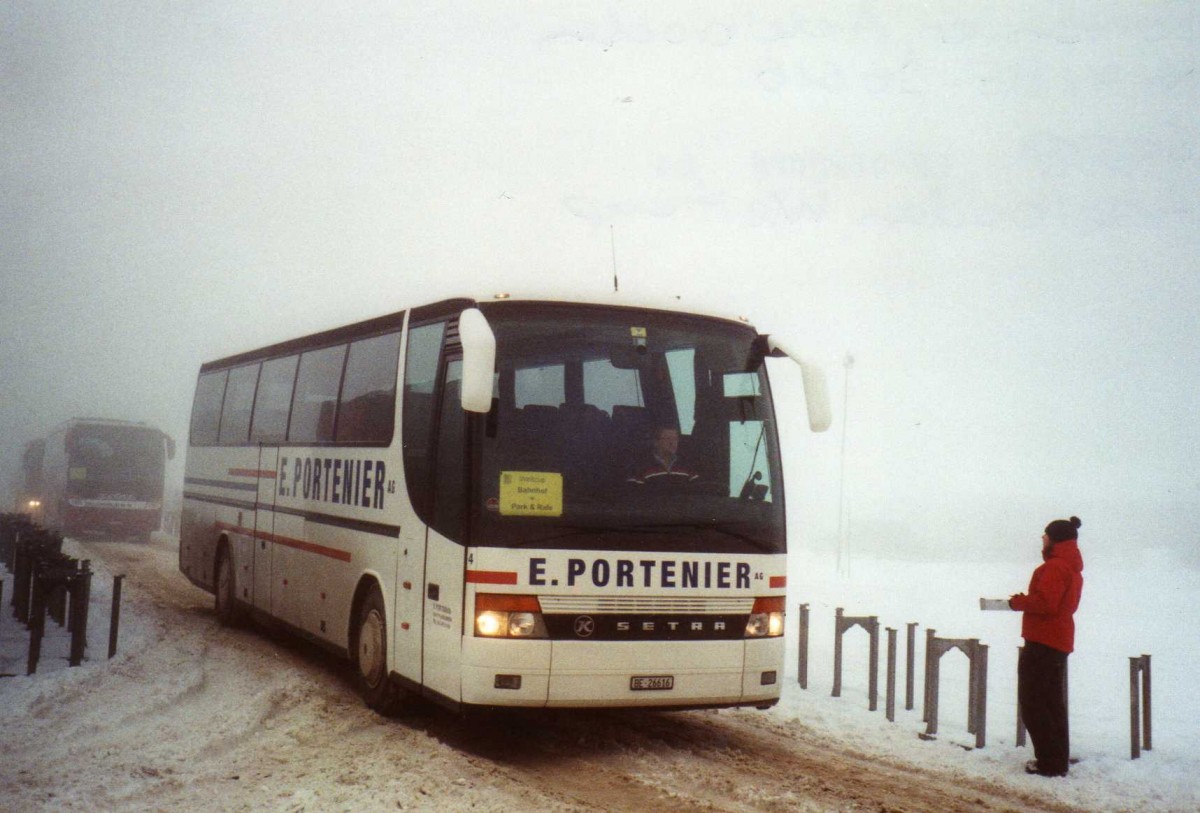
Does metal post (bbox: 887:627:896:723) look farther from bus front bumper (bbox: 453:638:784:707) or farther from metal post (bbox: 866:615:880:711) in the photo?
bus front bumper (bbox: 453:638:784:707)

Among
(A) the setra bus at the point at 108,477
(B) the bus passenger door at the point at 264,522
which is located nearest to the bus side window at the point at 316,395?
(B) the bus passenger door at the point at 264,522

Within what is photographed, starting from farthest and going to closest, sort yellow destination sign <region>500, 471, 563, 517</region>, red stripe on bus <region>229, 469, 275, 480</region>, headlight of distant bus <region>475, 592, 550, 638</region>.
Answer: red stripe on bus <region>229, 469, 275, 480</region>
yellow destination sign <region>500, 471, 563, 517</region>
headlight of distant bus <region>475, 592, 550, 638</region>

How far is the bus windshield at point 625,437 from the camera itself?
810 cm

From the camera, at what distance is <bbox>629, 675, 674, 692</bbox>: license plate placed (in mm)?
8148

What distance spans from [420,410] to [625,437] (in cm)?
183

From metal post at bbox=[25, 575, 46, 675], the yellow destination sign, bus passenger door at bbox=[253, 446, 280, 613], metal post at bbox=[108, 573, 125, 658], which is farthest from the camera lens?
bus passenger door at bbox=[253, 446, 280, 613]

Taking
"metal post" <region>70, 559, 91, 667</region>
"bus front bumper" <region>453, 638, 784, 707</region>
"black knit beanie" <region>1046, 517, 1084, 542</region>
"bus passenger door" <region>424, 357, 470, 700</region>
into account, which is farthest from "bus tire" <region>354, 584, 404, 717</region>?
"black knit beanie" <region>1046, 517, 1084, 542</region>

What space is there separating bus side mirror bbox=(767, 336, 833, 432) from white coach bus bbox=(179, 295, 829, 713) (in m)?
0.02

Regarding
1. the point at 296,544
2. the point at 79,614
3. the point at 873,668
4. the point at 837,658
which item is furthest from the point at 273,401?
the point at 873,668

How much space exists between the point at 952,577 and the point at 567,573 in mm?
32000

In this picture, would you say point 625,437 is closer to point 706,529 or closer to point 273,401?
point 706,529

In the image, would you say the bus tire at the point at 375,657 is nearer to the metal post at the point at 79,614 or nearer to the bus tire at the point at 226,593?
the metal post at the point at 79,614

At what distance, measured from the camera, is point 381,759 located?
320 inches

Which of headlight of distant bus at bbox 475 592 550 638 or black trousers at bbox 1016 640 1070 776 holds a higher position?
headlight of distant bus at bbox 475 592 550 638
